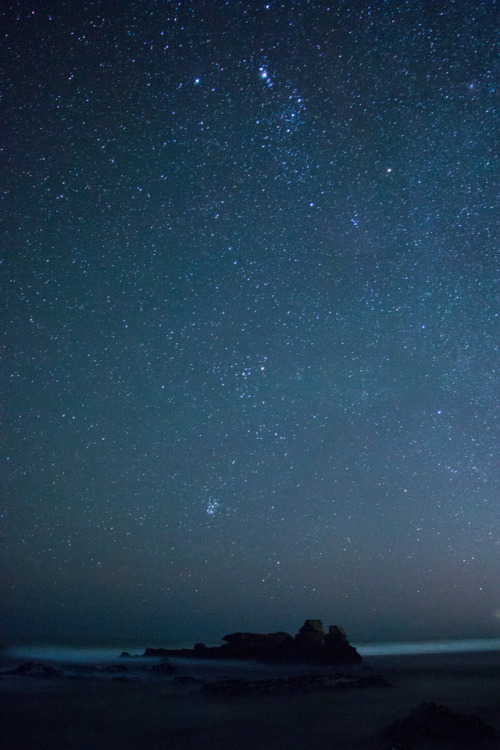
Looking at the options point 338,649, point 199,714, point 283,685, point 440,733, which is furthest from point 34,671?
point 440,733

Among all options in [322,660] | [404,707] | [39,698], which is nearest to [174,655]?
[322,660]

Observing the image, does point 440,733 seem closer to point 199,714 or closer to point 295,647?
point 199,714

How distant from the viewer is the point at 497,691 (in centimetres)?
2439

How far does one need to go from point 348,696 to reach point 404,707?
2.88 m

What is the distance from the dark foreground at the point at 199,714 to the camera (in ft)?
44.8

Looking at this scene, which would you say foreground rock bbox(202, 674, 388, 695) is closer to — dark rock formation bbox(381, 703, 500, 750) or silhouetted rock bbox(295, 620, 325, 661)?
dark rock formation bbox(381, 703, 500, 750)

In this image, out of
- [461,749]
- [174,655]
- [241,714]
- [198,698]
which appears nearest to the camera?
[461,749]

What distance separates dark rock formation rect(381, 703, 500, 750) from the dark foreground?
0.27 m

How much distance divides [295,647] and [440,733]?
29557 millimetres

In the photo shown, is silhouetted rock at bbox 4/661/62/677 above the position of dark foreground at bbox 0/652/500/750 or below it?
below

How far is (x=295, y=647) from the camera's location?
3931cm

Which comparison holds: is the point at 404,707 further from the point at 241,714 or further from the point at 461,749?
the point at 461,749

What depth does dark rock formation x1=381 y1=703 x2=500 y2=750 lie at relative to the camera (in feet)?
40.5

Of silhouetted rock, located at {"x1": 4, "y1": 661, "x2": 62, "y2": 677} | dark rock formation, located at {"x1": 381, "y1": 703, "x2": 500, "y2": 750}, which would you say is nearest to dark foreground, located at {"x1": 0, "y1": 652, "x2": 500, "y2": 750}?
dark rock formation, located at {"x1": 381, "y1": 703, "x2": 500, "y2": 750}
